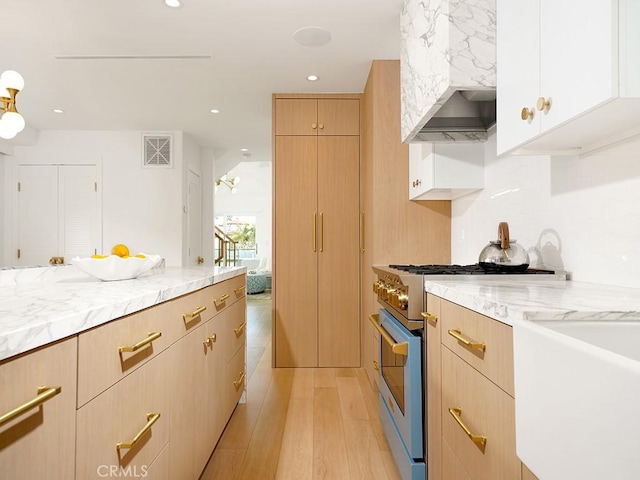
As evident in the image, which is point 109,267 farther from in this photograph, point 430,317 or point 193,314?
point 430,317

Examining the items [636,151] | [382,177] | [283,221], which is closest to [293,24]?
[382,177]

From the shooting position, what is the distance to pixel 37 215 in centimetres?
514

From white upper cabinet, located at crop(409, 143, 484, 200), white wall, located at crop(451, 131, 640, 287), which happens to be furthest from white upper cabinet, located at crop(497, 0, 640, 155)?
white upper cabinet, located at crop(409, 143, 484, 200)

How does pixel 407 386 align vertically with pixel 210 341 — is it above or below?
below

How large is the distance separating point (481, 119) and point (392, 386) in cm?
153

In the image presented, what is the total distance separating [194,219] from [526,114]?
5177 millimetres

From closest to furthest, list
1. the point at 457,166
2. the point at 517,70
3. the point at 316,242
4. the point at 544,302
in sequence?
1. the point at 544,302
2. the point at 517,70
3. the point at 457,166
4. the point at 316,242

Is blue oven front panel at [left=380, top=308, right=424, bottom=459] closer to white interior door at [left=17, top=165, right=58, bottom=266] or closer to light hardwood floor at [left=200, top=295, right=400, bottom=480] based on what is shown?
light hardwood floor at [left=200, top=295, right=400, bottom=480]

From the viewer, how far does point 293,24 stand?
8.42 ft

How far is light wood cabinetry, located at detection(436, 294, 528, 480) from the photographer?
0.88 m

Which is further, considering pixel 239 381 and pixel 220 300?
pixel 239 381

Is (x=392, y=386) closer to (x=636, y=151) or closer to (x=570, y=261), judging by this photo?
(x=570, y=261)

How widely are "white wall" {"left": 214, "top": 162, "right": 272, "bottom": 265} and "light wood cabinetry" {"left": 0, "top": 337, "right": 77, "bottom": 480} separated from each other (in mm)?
10697

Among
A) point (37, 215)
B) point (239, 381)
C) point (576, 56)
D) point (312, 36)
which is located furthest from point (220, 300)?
point (37, 215)
